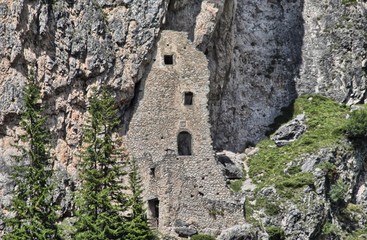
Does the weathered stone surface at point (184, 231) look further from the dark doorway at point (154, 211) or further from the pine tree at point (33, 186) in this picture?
the pine tree at point (33, 186)

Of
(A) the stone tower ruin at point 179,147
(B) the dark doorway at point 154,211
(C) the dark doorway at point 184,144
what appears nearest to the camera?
(A) the stone tower ruin at point 179,147

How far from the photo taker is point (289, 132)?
255 feet

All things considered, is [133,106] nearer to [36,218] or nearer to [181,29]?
[181,29]

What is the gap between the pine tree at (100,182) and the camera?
2361 inches

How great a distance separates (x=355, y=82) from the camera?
271 ft

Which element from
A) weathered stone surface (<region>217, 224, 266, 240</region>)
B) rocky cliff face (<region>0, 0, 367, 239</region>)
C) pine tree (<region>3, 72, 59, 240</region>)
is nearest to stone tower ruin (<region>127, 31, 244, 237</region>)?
weathered stone surface (<region>217, 224, 266, 240</region>)

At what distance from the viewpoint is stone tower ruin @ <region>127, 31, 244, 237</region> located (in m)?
63.3

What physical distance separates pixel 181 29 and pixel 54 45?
957cm

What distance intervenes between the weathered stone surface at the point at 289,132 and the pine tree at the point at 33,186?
71.6 ft

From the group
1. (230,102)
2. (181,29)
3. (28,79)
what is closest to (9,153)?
(28,79)

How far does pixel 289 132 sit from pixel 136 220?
21.4 m

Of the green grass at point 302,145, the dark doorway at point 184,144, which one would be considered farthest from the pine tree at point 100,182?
the green grass at point 302,145

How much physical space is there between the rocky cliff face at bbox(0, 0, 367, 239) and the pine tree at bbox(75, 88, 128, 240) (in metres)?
3.82

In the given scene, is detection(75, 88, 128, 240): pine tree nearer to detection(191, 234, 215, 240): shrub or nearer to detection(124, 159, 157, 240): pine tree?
detection(124, 159, 157, 240): pine tree
